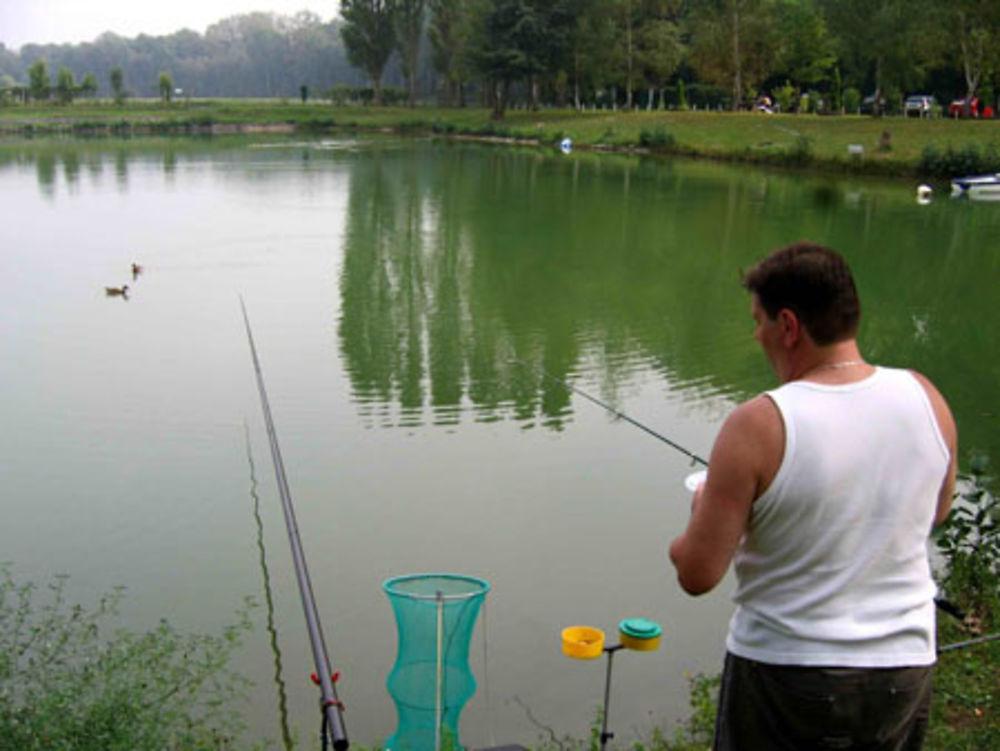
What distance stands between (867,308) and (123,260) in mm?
10073

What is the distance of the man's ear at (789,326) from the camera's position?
1783 millimetres

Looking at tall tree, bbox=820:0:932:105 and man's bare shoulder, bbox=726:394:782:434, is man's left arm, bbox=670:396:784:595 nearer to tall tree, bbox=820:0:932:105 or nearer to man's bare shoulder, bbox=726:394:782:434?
man's bare shoulder, bbox=726:394:782:434

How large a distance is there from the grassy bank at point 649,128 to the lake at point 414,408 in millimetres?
9382

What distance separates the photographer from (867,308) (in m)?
12.5

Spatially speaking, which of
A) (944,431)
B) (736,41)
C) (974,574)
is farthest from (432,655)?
(736,41)

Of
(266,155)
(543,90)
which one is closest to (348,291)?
(266,155)

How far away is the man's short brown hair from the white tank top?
3.9 inches

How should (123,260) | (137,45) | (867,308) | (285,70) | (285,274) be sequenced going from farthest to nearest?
(137,45) → (285,70) → (123,260) → (285,274) → (867,308)

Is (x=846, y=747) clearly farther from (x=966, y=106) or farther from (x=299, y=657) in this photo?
(x=966, y=106)

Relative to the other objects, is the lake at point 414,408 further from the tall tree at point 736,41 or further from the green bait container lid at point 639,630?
the tall tree at point 736,41

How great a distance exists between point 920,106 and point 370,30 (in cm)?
3753

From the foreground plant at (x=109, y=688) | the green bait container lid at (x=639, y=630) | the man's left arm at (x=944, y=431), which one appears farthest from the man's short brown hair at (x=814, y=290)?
the foreground plant at (x=109, y=688)

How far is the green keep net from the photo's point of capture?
128 inches

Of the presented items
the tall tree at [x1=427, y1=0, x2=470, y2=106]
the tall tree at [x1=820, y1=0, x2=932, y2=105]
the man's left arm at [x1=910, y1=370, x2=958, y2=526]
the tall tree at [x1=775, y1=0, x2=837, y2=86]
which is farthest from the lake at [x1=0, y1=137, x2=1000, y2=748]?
the tall tree at [x1=427, y1=0, x2=470, y2=106]
